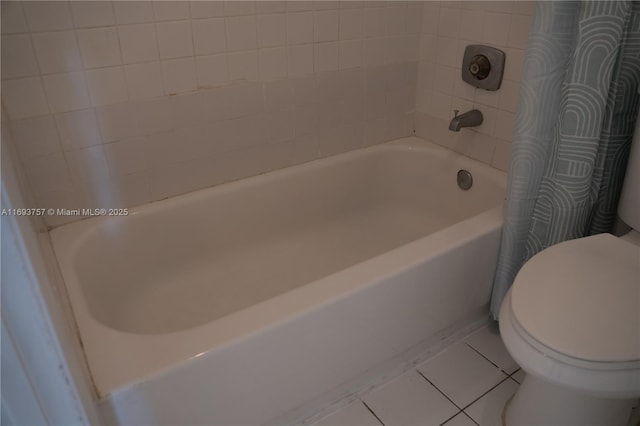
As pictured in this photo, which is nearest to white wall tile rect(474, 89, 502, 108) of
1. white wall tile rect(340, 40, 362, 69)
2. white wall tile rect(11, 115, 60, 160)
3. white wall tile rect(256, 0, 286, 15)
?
white wall tile rect(340, 40, 362, 69)

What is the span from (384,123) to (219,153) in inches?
30.0

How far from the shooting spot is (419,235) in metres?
2.02

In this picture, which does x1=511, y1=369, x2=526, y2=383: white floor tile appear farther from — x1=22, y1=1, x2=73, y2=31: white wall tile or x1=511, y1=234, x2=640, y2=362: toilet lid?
x1=22, y1=1, x2=73, y2=31: white wall tile

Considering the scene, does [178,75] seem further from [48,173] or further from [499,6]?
[499,6]

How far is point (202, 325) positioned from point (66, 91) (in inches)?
31.2

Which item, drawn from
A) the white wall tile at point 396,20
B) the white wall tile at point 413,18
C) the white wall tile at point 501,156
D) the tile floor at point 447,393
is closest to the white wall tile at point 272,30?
the white wall tile at point 396,20

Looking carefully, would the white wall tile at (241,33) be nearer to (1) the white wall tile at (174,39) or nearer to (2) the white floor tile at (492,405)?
(1) the white wall tile at (174,39)

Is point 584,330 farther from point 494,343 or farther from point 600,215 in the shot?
point 494,343

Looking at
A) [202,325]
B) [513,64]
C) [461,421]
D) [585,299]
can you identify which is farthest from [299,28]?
[461,421]

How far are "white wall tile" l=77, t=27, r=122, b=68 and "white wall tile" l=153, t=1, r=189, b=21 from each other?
0.14m

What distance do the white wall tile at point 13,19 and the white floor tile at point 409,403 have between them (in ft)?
4.64

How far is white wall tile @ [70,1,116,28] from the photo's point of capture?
1.27 metres

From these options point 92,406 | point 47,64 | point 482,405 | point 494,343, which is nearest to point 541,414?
point 482,405

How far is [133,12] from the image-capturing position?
135 cm
